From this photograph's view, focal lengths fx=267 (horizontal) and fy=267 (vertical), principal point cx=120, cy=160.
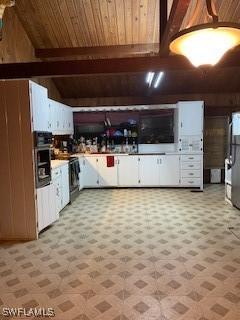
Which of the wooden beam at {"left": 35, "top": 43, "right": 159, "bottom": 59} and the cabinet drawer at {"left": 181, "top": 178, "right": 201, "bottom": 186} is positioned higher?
the wooden beam at {"left": 35, "top": 43, "right": 159, "bottom": 59}

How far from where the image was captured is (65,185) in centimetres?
537

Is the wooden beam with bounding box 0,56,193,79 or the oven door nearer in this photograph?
the oven door

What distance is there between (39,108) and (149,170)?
381 centimetres

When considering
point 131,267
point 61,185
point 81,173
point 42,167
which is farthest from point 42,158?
point 81,173

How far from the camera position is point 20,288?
103 inches

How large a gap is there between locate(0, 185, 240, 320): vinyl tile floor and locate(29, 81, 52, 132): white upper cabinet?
1.64m

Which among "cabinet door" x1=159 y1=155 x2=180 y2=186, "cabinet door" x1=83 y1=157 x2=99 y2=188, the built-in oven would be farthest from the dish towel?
the built-in oven

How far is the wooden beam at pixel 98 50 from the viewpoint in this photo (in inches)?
227

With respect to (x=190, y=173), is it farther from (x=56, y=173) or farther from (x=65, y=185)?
(x=56, y=173)

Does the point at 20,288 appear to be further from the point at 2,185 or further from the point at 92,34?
the point at 92,34

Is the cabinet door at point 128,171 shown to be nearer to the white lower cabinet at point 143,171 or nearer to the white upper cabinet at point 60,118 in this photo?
the white lower cabinet at point 143,171

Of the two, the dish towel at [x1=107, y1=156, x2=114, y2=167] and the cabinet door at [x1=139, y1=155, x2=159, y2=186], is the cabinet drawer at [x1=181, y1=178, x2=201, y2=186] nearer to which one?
the cabinet door at [x1=139, y1=155, x2=159, y2=186]

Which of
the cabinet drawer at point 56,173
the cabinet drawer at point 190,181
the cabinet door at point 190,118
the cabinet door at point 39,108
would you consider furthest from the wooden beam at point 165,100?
the cabinet door at point 39,108

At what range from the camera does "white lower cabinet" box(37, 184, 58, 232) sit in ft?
12.9
